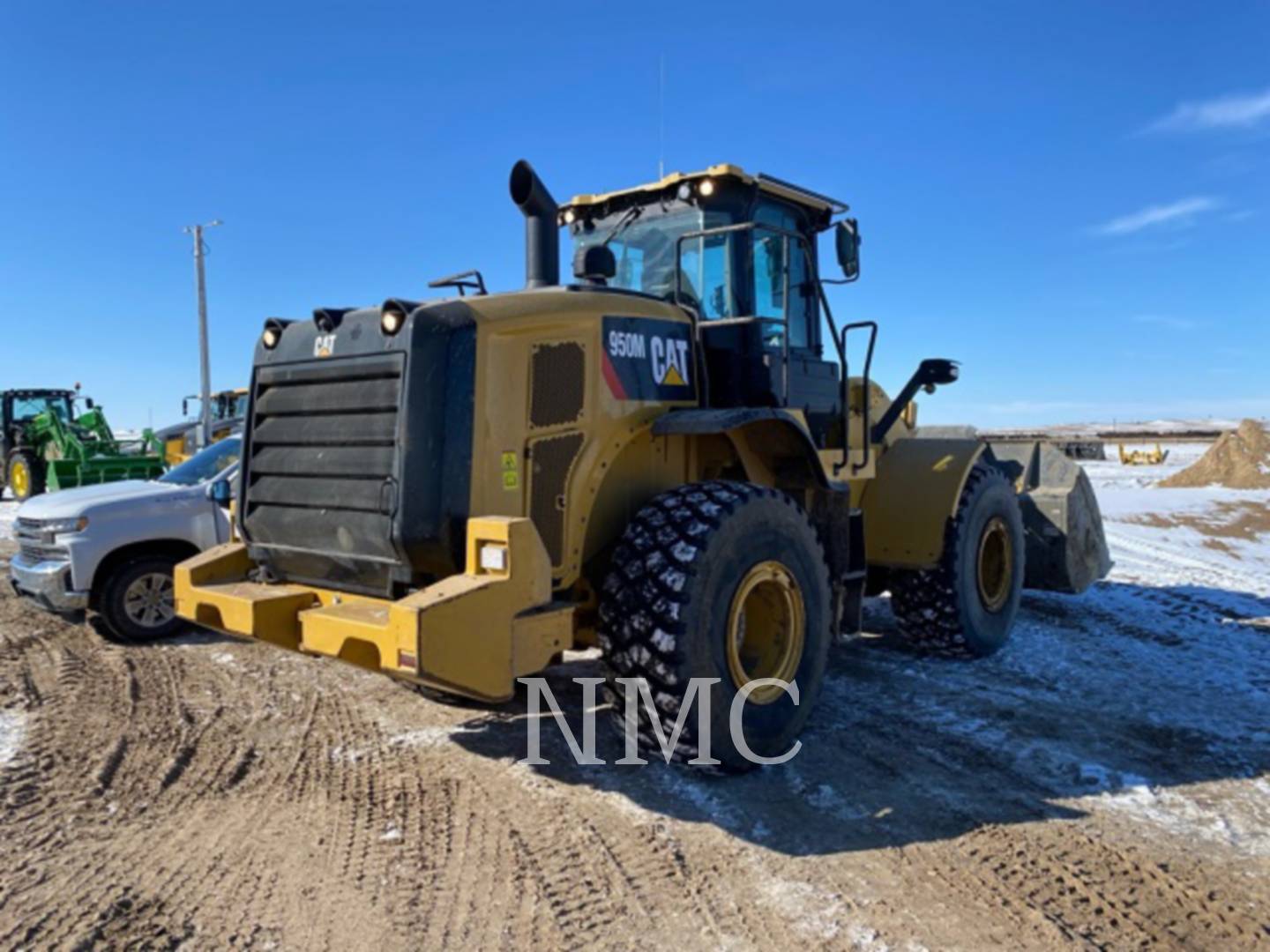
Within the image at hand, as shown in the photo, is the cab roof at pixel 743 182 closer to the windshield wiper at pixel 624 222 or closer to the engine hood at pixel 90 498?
the windshield wiper at pixel 624 222

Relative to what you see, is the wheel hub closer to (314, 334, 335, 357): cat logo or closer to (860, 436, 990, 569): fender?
(314, 334, 335, 357): cat logo

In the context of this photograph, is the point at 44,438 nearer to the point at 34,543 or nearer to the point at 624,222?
the point at 34,543

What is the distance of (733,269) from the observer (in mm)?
5492

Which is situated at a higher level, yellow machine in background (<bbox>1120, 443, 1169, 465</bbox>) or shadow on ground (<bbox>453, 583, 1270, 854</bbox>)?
yellow machine in background (<bbox>1120, 443, 1169, 465</bbox>)

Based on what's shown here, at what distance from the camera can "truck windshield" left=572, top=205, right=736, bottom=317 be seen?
5.50 metres

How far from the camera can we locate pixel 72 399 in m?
23.8

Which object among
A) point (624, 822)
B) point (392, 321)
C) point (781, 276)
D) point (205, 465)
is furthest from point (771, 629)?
point (205, 465)

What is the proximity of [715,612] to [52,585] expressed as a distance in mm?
5417

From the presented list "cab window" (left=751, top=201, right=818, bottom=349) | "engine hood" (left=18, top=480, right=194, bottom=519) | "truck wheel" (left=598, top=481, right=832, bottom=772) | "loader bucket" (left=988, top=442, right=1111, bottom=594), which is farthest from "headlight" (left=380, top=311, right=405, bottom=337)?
"loader bucket" (left=988, top=442, right=1111, bottom=594)

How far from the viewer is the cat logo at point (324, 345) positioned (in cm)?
442

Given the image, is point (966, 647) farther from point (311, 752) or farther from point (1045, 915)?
point (311, 752)

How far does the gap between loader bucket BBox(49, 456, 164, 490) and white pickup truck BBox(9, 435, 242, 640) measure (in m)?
10.5

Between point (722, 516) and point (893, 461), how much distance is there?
3097mm

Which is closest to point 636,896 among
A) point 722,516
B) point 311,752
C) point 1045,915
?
point 1045,915
